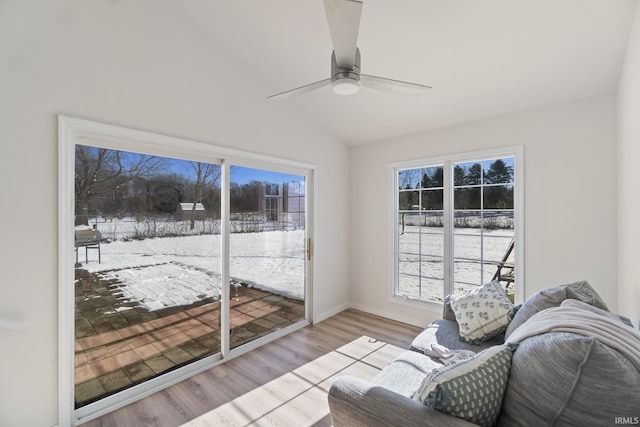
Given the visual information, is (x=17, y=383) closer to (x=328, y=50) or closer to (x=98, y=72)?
(x=98, y=72)

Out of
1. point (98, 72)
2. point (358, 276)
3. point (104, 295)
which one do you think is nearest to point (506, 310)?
point (358, 276)

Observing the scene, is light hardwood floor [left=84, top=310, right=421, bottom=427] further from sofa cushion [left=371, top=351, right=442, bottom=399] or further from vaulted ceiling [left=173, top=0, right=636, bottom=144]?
vaulted ceiling [left=173, top=0, right=636, bottom=144]

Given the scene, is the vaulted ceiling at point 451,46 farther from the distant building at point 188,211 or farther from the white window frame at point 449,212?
the distant building at point 188,211

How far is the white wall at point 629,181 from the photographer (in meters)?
1.62

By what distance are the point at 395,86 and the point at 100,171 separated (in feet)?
7.40

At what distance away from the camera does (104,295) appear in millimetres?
2170

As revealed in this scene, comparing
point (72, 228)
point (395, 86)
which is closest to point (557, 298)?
point (395, 86)

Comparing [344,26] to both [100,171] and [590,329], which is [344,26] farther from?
[100,171]

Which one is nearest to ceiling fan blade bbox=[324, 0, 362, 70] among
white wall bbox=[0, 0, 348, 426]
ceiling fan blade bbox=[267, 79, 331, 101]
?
ceiling fan blade bbox=[267, 79, 331, 101]

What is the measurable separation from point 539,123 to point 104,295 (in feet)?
13.8

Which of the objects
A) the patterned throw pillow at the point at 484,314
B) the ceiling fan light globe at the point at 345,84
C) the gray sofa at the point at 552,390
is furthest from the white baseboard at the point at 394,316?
the ceiling fan light globe at the point at 345,84

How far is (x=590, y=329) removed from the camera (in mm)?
1019

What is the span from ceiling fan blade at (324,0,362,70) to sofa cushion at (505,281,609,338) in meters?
1.89

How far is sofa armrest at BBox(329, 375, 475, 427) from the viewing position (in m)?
1.04
